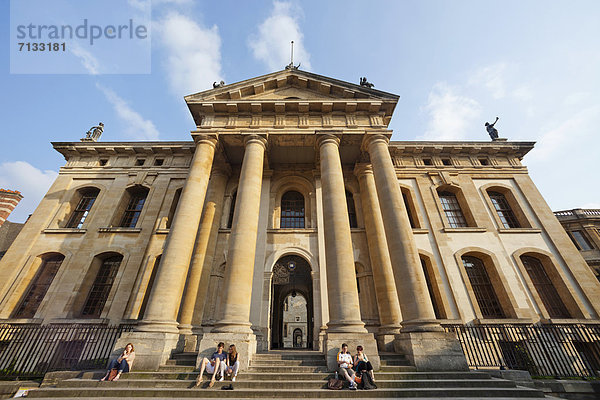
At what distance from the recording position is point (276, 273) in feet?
44.5

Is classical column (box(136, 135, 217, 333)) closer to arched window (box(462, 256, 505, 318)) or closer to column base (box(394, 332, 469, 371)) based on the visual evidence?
column base (box(394, 332, 469, 371))

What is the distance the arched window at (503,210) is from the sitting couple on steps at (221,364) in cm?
1633

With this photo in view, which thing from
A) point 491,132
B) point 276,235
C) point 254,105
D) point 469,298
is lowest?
point 469,298

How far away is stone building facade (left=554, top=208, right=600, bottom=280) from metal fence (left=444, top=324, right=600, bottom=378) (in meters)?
13.4

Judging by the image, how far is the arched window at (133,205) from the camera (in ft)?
52.1

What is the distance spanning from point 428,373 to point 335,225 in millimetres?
5370

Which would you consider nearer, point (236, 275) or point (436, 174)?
point (236, 275)

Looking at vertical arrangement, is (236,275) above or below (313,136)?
below

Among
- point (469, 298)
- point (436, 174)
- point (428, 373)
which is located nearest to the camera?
point (428, 373)

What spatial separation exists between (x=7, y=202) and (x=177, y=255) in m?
21.0

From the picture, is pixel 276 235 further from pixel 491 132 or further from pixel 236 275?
pixel 491 132

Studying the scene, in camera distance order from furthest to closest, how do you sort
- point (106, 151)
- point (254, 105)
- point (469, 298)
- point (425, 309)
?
point (106, 151) < point (254, 105) < point (469, 298) < point (425, 309)

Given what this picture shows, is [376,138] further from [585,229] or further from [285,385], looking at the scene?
[585,229]

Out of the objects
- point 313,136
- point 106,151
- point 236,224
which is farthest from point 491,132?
point 106,151
